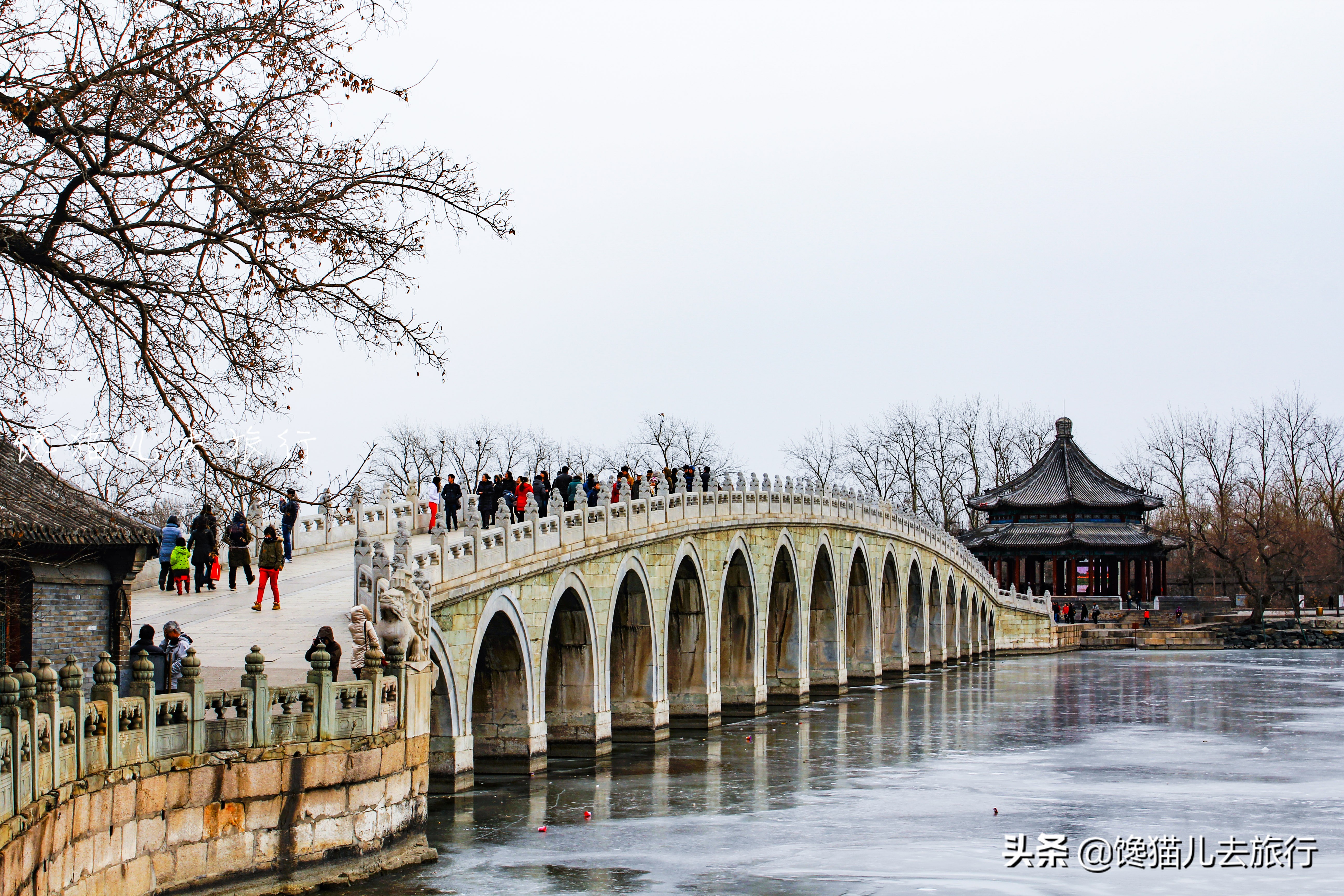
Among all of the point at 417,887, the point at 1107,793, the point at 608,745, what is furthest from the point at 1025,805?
the point at 417,887

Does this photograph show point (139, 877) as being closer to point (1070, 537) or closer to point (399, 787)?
point (399, 787)

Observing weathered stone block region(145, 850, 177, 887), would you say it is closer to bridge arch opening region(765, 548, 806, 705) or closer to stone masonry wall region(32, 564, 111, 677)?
stone masonry wall region(32, 564, 111, 677)

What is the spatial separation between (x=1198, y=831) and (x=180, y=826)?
1266cm

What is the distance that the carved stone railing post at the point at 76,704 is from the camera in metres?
10.6

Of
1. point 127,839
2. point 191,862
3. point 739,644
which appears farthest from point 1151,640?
point 127,839

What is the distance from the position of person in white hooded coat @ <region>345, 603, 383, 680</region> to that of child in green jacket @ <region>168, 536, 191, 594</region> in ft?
19.3

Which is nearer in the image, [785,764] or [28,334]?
[28,334]

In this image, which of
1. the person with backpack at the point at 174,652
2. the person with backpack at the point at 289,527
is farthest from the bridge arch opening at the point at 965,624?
the person with backpack at the point at 174,652

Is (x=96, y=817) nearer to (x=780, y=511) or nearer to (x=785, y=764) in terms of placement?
(x=785, y=764)

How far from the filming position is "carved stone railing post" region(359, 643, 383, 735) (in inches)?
583

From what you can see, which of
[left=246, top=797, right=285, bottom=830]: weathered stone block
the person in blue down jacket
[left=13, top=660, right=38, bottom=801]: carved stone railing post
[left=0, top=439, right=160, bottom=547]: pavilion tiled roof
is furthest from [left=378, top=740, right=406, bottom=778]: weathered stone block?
the person in blue down jacket

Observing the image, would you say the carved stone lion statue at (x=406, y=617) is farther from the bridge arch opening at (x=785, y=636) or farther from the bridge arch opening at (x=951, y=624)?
the bridge arch opening at (x=951, y=624)

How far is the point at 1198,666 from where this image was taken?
165ft

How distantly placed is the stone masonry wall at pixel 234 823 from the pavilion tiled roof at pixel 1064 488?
56.8 metres
